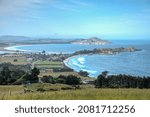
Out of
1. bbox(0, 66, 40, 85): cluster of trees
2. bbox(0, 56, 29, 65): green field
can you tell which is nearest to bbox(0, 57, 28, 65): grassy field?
bbox(0, 56, 29, 65): green field

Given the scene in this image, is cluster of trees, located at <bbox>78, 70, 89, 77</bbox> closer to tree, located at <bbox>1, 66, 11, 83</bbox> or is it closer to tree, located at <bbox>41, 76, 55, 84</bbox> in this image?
tree, located at <bbox>41, 76, 55, 84</bbox>

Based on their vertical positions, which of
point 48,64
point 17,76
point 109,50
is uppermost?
point 109,50

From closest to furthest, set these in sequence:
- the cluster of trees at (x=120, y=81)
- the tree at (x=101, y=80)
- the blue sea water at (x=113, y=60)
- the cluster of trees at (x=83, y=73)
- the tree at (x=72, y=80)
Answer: the cluster of trees at (x=120, y=81) → the tree at (x=101, y=80) → the blue sea water at (x=113, y=60) → the cluster of trees at (x=83, y=73) → the tree at (x=72, y=80)

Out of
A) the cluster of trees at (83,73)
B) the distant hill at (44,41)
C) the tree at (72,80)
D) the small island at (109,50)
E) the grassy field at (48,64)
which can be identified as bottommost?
the tree at (72,80)

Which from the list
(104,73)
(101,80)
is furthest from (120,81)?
(101,80)

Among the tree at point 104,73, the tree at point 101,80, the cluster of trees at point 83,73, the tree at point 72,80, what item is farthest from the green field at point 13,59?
the tree at point 104,73

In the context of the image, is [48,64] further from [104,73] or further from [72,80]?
[104,73]

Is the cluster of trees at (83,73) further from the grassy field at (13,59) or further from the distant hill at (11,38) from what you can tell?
the distant hill at (11,38)
